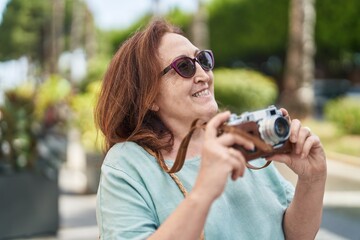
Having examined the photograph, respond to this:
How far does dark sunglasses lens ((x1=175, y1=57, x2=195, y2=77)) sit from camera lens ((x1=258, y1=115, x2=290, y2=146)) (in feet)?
1.34

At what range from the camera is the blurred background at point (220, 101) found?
21.2 ft

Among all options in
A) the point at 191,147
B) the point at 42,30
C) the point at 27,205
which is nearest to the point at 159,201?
the point at 191,147

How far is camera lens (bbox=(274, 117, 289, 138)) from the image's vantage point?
163 centimetres

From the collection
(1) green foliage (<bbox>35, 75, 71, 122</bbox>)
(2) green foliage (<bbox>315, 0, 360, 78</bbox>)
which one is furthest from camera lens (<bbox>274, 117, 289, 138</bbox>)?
(2) green foliage (<bbox>315, 0, 360, 78</bbox>)

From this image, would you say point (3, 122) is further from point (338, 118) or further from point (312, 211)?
point (338, 118)

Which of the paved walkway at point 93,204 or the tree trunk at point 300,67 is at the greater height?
the tree trunk at point 300,67

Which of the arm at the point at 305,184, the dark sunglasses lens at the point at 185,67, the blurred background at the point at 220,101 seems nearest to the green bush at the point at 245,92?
the blurred background at the point at 220,101

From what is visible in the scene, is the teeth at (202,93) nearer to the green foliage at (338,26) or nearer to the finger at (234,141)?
the finger at (234,141)

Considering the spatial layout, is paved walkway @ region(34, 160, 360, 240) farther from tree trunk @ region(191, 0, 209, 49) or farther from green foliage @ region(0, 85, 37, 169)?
tree trunk @ region(191, 0, 209, 49)

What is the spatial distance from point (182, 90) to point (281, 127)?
1.41 ft

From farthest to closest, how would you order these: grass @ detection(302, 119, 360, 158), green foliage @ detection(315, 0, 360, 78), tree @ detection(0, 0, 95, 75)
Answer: green foliage @ detection(315, 0, 360, 78), tree @ detection(0, 0, 95, 75), grass @ detection(302, 119, 360, 158)

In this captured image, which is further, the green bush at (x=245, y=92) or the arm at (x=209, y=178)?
the green bush at (x=245, y=92)

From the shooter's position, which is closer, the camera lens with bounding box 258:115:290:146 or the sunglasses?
the camera lens with bounding box 258:115:290:146

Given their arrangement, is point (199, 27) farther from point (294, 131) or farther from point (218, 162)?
point (218, 162)
